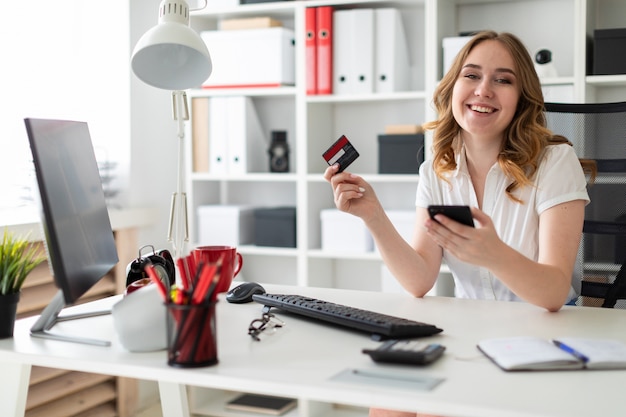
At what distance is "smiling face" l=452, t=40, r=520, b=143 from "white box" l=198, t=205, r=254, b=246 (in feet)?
5.45

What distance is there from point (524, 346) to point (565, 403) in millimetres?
218

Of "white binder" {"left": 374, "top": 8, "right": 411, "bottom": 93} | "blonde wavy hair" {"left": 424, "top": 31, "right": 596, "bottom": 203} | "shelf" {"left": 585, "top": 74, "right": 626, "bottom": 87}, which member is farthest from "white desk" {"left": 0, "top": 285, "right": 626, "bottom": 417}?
"white binder" {"left": 374, "top": 8, "right": 411, "bottom": 93}

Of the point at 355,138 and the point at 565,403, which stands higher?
the point at 355,138

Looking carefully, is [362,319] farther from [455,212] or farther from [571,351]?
[571,351]

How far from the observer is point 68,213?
1350mm

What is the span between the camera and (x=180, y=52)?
1752 millimetres

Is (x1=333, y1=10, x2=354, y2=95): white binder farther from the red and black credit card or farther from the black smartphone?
the black smartphone

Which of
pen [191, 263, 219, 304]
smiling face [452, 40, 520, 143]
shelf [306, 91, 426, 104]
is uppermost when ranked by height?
shelf [306, 91, 426, 104]

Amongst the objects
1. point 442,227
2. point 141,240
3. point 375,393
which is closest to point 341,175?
point 442,227

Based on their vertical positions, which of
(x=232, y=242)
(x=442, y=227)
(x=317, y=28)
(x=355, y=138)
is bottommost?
(x=232, y=242)

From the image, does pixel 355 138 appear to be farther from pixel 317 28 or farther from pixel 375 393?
pixel 375 393

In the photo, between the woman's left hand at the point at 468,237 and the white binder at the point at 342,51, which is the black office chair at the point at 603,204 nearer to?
the woman's left hand at the point at 468,237

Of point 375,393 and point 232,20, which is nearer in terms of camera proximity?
point 375,393

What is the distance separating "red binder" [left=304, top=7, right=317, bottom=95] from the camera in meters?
3.21
